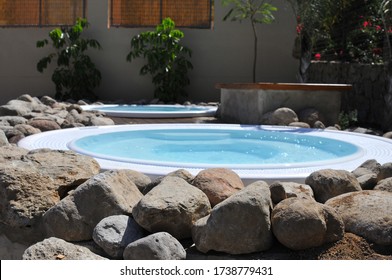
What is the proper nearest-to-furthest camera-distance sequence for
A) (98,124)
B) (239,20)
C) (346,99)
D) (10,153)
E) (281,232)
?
1. (281,232)
2. (10,153)
3. (98,124)
4. (346,99)
5. (239,20)

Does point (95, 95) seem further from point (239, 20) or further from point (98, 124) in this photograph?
point (98, 124)

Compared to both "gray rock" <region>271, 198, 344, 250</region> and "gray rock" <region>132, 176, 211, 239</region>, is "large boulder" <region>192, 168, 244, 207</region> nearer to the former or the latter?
"gray rock" <region>132, 176, 211, 239</region>

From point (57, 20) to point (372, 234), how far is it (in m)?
11.3

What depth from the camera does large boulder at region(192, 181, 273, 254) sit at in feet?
8.33

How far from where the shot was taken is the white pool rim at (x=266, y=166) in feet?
12.9

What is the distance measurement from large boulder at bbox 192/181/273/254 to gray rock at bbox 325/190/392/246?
16.6 inches

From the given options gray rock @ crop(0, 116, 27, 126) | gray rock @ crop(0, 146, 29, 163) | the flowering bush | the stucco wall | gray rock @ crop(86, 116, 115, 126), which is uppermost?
the flowering bush

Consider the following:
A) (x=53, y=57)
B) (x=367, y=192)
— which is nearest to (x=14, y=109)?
(x=53, y=57)

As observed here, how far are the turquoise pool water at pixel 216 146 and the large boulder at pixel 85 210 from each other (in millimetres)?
1568

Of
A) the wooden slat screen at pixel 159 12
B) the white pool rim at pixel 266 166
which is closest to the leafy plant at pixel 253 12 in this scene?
the wooden slat screen at pixel 159 12

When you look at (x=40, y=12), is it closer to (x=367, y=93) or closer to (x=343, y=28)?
(x=343, y=28)

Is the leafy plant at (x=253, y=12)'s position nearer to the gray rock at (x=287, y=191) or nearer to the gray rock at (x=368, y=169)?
the gray rock at (x=368, y=169)

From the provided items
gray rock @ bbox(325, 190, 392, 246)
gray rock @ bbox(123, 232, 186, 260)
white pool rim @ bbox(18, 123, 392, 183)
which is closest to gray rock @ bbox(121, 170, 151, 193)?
white pool rim @ bbox(18, 123, 392, 183)

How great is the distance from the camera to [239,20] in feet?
40.2
